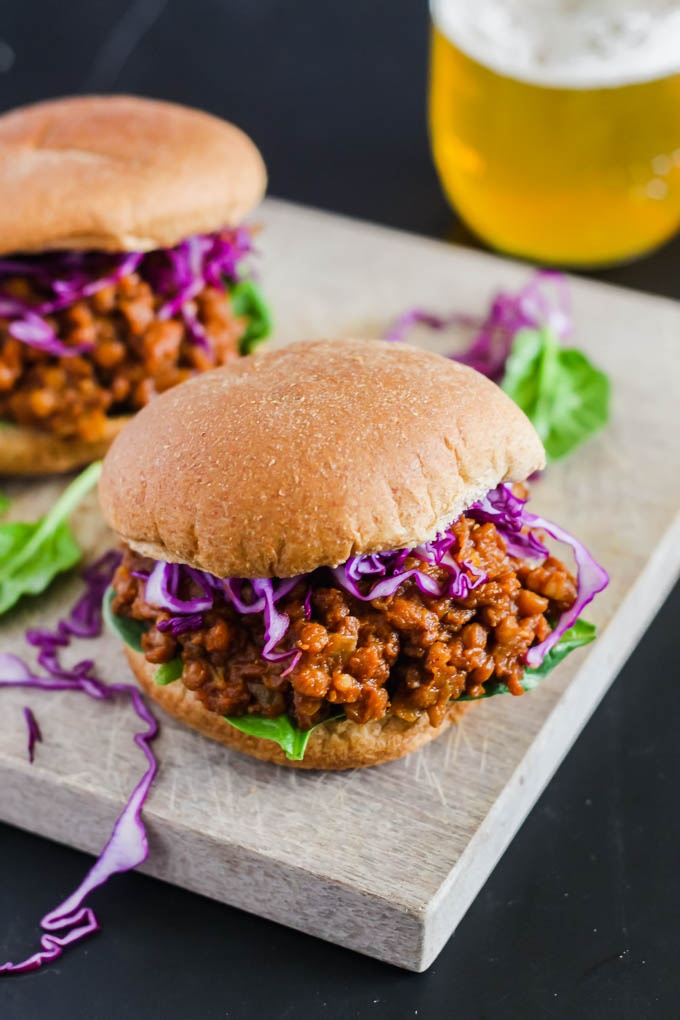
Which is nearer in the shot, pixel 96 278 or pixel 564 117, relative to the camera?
pixel 96 278

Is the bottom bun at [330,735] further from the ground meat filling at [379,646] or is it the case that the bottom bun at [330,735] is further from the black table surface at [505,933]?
the black table surface at [505,933]

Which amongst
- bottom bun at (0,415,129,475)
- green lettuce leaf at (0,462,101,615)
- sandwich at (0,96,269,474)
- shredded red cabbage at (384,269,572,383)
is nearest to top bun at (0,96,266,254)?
sandwich at (0,96,269,474)

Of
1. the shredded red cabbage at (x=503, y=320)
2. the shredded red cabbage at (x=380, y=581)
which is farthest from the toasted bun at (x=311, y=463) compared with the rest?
the shredded red cabbage at (x=503, y=320)

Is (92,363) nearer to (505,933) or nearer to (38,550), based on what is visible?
(38,550)

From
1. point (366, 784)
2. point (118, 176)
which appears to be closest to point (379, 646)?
point (366, 784)

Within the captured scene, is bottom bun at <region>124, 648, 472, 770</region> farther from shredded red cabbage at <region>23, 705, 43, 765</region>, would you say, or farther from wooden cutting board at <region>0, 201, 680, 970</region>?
shredded red cabbage at <region>23, 705, 43, 765</region>
